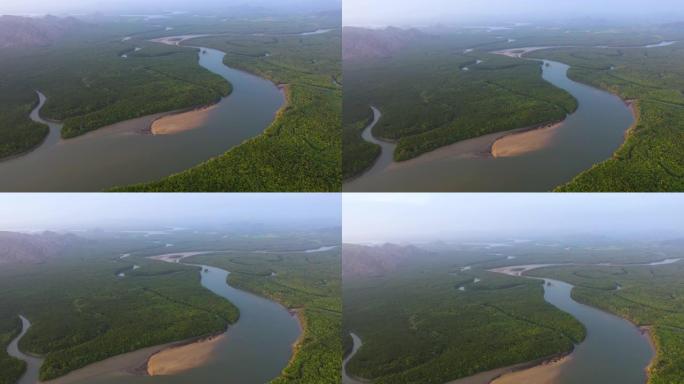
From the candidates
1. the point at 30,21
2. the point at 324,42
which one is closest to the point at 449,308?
the point at 324,42

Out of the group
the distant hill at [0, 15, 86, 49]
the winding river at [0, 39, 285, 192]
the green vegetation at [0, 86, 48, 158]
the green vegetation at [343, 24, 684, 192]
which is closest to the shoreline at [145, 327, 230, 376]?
the winding river at [0, 39, 285, 192]

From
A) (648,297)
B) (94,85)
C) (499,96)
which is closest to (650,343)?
(648,297)

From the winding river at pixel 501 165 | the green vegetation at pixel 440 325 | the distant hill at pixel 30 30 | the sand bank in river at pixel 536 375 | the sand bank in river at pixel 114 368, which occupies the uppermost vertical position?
the distant hill at pixel 30 30

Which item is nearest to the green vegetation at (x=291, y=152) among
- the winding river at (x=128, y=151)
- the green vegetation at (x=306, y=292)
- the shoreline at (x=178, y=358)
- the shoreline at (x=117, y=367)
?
the winding river at (x=128, y=151)

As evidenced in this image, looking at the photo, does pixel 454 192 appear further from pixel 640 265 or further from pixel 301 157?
pixel 640 265

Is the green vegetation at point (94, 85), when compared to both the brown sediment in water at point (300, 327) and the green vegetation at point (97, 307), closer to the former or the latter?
the green vegetation at point (97, 307)

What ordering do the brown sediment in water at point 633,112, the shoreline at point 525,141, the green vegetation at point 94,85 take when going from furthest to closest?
the brown sediment in water at point 633,112 → the green vegetation at point 94,85 → the shoreline at point 525,141

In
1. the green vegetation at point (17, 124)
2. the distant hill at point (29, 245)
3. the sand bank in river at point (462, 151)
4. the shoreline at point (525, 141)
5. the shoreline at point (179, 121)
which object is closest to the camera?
the sand bank in river at point (462, 151)
